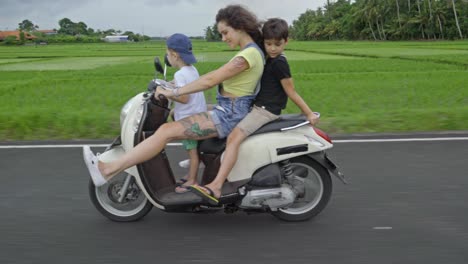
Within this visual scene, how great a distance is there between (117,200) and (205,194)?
2.46 feet

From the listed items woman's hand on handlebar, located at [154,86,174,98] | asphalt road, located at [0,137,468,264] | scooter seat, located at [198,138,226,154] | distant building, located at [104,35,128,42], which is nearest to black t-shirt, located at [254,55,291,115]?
scooter seat, located at [198,138,226,154]

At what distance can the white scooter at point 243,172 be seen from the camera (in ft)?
13.2

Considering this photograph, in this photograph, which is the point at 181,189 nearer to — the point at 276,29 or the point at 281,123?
the point at 281,123

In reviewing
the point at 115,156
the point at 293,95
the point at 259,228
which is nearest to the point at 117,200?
the point at 115,156

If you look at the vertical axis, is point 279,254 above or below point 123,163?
below

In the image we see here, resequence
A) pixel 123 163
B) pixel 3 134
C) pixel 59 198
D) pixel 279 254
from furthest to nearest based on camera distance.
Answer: pixel 3 134, pixel 59 198, pixel 123 163, pixel 279 254

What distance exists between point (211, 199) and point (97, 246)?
83cm

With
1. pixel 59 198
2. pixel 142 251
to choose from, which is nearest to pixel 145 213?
pixel 142 251

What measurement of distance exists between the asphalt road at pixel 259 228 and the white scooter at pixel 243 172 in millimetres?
181

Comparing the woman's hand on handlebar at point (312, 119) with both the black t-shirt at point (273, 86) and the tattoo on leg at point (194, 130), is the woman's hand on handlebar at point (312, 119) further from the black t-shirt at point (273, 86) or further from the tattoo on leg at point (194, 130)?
the tattoo on leg at point (194, 130)

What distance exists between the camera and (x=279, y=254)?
12.0ft

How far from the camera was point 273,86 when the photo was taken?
4070 millimetres

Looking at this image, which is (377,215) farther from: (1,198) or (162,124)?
(1,198)

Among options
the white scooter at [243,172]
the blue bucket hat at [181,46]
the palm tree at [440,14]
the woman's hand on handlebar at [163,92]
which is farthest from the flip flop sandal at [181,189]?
the palm tree at [440,14]
